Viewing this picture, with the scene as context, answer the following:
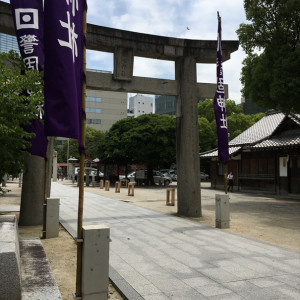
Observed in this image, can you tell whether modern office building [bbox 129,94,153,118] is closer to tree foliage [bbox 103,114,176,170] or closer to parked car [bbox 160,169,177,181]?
parked car [bbox 160,169,177,181]

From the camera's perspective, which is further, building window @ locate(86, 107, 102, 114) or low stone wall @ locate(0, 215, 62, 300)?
building window @ locate(86, 107, 102, 114)

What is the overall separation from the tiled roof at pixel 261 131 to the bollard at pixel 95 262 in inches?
881

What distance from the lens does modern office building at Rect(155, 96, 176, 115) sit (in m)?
97.4

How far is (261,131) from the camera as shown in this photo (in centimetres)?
2644

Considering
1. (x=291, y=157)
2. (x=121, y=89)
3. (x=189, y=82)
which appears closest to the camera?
(x=121, y=89)

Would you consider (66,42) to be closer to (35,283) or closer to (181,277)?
(35,283)

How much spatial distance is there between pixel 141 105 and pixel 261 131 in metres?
88.9

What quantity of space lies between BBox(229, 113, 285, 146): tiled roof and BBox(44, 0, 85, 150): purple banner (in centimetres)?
2262

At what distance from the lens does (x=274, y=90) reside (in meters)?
14.0

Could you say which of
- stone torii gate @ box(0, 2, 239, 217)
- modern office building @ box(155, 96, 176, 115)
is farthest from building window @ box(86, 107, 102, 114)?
stone torii gate @ box(0, 2, 239, 217)

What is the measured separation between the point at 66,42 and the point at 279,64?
12876 millimetres

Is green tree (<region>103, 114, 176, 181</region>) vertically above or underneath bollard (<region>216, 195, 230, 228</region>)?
above

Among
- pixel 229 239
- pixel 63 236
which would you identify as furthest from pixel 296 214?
pixel 63 236

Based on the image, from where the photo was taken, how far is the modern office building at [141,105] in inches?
4405
